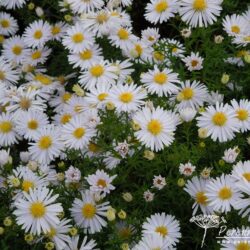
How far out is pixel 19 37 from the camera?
13.1ft

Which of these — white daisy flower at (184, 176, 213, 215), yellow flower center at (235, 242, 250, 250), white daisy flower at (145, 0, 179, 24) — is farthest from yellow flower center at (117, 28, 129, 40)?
yellow flower center at (235, 242, 250, 250)

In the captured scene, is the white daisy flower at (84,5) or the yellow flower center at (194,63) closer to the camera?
the yellow flower center at (194,63)

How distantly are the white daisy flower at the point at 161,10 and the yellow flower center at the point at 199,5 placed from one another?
0.45 feet

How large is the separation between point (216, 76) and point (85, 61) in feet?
2.83

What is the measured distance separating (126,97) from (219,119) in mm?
510

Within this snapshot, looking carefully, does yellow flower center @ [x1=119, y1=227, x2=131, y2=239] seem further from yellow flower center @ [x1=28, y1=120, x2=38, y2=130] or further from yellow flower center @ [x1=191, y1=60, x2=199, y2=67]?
yellow flower center @ [x1=191, y1=60, x2=199, y2=67]

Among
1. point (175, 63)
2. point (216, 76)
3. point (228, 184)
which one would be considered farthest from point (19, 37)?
point (228, 184)

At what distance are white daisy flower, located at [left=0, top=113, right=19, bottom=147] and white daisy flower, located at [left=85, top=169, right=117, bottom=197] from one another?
2.68 ft

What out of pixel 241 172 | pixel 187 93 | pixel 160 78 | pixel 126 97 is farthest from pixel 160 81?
pixel 241 172

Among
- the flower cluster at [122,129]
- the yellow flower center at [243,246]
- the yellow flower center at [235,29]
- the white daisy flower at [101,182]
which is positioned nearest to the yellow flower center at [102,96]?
the flower cluster at [122,129]

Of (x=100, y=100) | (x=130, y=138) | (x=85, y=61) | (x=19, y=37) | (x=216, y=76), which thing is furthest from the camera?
(x=19, y=37)

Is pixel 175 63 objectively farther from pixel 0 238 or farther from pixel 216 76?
pixel 0 238

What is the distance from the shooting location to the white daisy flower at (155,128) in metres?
2.69
